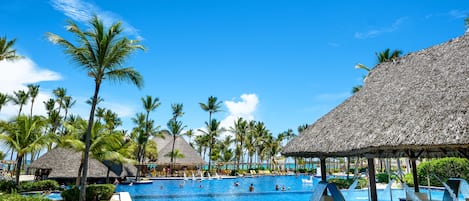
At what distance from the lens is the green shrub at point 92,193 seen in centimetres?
1145

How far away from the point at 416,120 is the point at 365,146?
1.01 meters

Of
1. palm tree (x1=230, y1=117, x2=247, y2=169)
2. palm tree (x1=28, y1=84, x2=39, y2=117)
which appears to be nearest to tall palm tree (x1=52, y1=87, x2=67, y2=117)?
palm tree (x1=28, y1=84, x2=39, y2=117)

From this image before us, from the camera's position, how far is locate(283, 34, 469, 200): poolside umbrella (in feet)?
18.0

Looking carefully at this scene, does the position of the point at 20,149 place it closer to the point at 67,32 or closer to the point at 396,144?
the point at 67,32

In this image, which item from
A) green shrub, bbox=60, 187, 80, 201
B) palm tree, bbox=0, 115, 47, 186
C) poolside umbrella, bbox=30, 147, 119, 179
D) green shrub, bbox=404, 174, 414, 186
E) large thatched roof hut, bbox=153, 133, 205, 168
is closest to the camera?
green shrub, bbox=60, 187, 80, 201

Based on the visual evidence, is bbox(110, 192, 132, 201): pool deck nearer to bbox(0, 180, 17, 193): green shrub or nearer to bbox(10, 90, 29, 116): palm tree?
bbox(0, 180, 17, 193): green shrub

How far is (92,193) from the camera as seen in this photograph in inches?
479

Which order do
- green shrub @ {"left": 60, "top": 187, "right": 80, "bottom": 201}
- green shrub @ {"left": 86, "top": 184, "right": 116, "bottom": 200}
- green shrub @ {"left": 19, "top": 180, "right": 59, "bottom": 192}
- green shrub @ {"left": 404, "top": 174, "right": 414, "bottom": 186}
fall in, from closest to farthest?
green shrub @ {"left": 60, "top": 187, "right": 80, "bottom": 201}, green shrub @ {"left": 86, "top": 184, "right": 116, "bottom": 200}, green shrub @ {"left": 19, "top": 180, "right": 59, "bottom": 192}, green shrub @ {"left": 404, "top": 174, "right": 414, "bottom": 186}

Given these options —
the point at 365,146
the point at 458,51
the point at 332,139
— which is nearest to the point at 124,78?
the point at 332,139

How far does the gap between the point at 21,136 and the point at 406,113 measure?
48.1 ft

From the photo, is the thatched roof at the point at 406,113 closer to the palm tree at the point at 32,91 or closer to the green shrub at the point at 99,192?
the green shrub at the point at 99,192

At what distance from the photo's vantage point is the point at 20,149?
541 inches

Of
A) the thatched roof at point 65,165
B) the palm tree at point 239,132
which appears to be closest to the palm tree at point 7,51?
the thatched roof at point 65,165

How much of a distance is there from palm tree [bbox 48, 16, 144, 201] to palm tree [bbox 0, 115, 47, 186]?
18.5 feet
